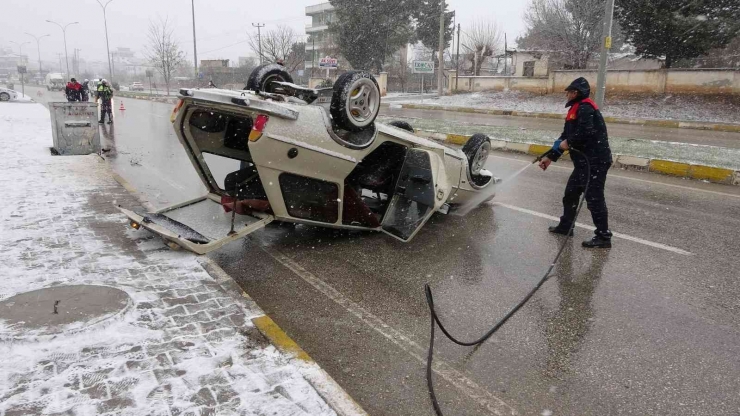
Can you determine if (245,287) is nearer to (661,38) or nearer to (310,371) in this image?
(310,371)

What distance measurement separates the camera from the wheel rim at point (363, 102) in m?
4.84

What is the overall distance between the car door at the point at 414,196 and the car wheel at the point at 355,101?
765 mm

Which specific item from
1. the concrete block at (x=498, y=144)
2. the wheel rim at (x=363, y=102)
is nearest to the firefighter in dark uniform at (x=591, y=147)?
the wheel rim at (x=363, y=102)

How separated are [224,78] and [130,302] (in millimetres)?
62789

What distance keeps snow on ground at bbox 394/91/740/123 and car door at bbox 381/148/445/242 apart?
1950 cm

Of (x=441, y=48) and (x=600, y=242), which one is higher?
(x=441, y=48)

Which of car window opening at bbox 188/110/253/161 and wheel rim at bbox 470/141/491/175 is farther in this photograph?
wheel rim at bbox 470/141/491/175

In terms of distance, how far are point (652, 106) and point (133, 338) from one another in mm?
25120

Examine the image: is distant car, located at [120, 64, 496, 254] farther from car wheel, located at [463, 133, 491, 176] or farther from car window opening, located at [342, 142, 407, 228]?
car wheel, located at [463, 133, 491, 176]

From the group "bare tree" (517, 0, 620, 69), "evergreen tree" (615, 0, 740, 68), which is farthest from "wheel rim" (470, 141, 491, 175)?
"bare tree" (517, 0, 620, 69)

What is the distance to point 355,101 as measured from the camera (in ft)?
16.0

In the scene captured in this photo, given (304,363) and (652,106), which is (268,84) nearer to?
(304,363)

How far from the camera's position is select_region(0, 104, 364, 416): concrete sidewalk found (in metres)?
2.68

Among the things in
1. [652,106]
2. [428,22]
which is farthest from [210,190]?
[428,22]
